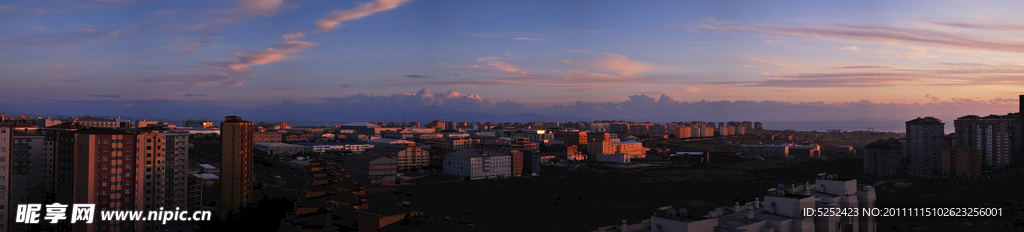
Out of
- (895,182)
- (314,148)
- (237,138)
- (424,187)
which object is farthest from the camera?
(314,148)

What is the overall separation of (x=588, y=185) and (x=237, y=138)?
47.2 feet

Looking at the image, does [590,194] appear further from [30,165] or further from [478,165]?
[30,165]

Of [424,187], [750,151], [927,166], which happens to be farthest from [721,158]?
[424,187]

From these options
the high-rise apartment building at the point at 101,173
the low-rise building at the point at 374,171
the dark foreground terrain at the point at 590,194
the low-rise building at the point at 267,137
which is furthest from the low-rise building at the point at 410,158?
the low-rise building at the point at 267,137

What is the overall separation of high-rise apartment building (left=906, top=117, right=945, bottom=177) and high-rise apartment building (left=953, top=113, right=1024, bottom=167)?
2668 millimetres

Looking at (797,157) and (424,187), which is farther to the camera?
(797,157)

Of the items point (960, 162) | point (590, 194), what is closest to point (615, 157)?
point (590, 194)

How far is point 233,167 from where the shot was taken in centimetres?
1627

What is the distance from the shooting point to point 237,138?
54.0ft

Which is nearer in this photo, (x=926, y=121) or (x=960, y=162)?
(x=960, y=162)

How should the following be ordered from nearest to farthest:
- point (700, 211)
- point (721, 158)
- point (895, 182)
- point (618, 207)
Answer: point (700, 211) < point (618, 207) < point (895, 182) < point (721, 158)

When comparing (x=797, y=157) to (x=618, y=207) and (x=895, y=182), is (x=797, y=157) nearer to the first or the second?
(x=895, y=182)

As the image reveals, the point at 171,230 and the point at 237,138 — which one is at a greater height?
the point at 237,138

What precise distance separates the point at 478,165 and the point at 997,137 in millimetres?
27332
